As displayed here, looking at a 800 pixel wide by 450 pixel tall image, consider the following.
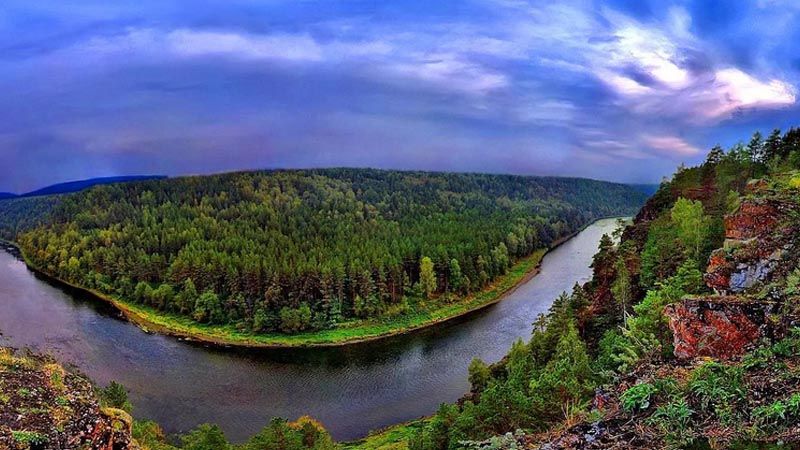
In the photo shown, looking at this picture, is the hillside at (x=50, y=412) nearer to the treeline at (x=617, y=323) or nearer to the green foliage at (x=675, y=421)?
the treeline at (x=617, y=323)

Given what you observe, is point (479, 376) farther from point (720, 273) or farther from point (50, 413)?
point (50, 413)

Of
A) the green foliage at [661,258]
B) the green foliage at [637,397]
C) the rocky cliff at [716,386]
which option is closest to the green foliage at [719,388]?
the rocky cliff at [716,386]

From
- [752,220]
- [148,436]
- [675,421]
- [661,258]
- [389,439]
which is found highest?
[752,220]

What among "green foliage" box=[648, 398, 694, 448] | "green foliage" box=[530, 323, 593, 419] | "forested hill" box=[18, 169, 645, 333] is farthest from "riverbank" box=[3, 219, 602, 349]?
"green foliage" box=[648, 398, 694, 448]

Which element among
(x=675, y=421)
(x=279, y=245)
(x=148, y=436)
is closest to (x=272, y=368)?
(x=148, y=436)

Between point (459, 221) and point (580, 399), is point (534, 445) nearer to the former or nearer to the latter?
point (580, 399)
